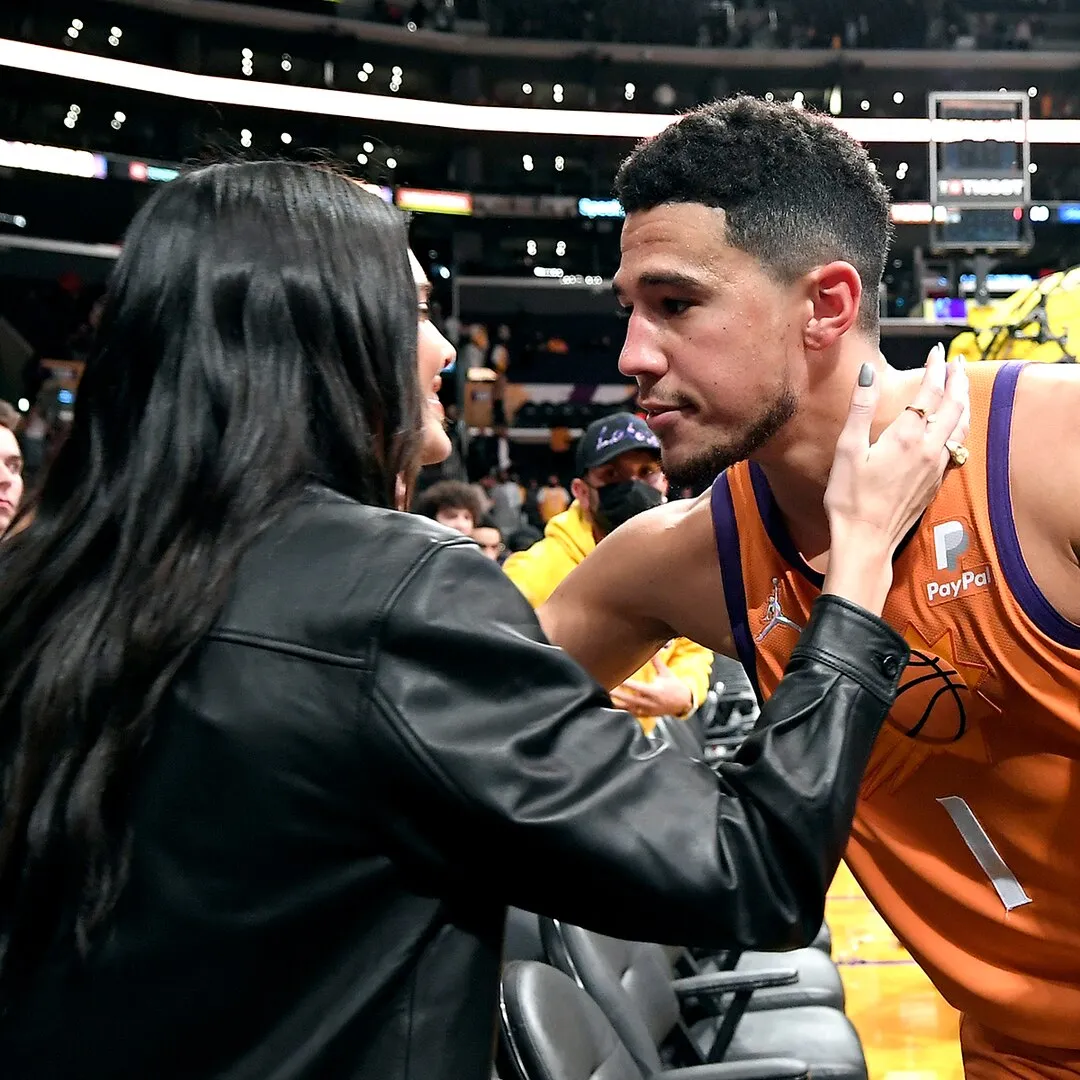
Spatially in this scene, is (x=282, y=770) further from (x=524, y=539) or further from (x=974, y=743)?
(x=524, y=539)

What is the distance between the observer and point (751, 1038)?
137 inches

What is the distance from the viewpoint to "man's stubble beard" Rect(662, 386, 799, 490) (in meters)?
1.80

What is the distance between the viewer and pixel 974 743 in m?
1.73

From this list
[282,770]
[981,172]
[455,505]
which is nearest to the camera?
[282,770]

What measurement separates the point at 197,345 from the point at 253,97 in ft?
72.7

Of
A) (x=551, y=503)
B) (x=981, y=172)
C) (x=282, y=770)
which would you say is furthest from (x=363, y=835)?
(x=551, y=503)

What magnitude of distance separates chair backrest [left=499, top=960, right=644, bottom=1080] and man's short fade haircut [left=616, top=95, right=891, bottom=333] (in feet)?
3.96

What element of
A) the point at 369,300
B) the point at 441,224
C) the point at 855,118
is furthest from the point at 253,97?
the point at 369,300

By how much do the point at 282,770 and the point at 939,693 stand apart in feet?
3.24

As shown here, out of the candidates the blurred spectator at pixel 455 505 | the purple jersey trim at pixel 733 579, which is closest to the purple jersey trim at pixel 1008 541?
the purple jersey trim at pixel 733 579

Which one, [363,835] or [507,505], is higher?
[363,835]

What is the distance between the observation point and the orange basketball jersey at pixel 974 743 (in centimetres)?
167

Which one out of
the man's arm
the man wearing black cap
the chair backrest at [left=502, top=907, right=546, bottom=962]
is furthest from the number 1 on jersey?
the man wearing black cap

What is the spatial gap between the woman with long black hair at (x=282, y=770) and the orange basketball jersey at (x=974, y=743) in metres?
0.61
